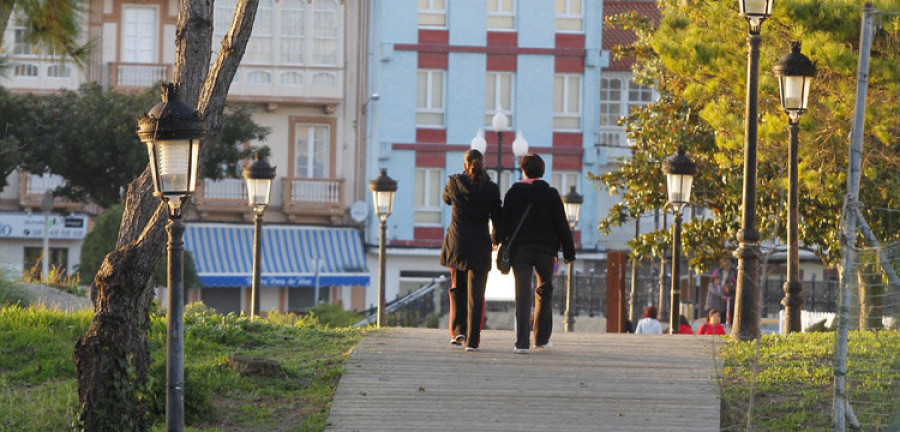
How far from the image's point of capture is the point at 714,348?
1411 centimetres

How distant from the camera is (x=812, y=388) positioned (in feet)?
38.9

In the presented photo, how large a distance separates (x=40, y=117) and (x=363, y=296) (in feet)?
36.1

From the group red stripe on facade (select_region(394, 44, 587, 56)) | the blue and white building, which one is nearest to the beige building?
the blue and white building

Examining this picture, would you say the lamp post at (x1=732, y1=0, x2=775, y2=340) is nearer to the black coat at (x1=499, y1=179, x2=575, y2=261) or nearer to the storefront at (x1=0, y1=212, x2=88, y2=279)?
the black coat at (x1=499, y1=179, x2=575, y2=261)

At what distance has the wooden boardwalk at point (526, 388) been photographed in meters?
11.0

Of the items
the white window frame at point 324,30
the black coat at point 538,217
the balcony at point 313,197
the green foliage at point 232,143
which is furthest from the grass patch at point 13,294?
the white window frame at point 324,30

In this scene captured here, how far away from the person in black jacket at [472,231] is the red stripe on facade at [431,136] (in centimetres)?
3216

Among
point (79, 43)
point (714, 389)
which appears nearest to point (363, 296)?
point (79, 43)

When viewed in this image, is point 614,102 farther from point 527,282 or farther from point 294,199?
point 527,282

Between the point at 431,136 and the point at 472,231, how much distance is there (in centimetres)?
3255

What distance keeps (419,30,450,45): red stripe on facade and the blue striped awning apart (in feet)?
20.1

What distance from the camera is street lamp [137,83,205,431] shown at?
370 inches

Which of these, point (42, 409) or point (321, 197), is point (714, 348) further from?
point (321, 197)

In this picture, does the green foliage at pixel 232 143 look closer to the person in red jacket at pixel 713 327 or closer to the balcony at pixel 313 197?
the balcony at pixel 313 197
